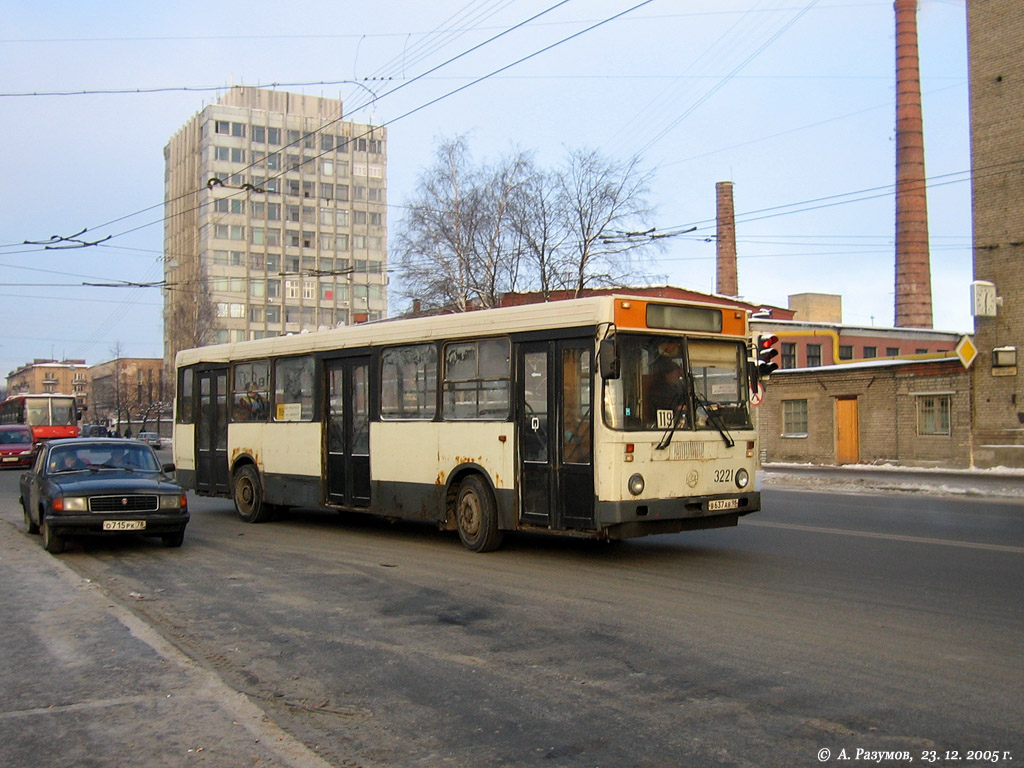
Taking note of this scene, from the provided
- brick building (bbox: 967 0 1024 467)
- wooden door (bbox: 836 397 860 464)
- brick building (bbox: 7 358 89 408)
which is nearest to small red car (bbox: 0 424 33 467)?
wooden door (bbox: 836 397 860 464)

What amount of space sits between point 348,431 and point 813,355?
4728 centimetres

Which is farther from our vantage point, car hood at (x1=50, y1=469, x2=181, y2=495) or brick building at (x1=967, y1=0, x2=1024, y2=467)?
brick building at (x1=967, y1=0, x2=1024, y2=467)

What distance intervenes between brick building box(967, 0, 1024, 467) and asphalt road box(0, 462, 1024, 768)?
2048cm

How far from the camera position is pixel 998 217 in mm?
31875

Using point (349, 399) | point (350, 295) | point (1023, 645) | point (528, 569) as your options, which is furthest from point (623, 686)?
point (350, 295)

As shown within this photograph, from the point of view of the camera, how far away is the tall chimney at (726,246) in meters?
62.6

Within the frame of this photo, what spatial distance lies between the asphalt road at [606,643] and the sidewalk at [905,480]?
1132 cm

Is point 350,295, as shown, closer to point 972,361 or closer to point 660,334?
point 972,361

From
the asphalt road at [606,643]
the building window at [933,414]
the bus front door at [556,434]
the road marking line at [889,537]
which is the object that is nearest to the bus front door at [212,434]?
the asphalt road at [606,643]

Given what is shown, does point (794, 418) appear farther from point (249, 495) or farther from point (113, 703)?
point (113, 703)

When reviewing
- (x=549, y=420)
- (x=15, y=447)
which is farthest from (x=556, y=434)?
(x=15, y=447)

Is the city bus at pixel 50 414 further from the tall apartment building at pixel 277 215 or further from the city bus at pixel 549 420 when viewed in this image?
the tall apartment building at pixel 277 215

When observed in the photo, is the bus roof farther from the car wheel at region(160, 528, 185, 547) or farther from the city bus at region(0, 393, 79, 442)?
the city bus at region(0, 393, 79, 442)

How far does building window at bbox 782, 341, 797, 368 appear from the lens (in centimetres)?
5609
